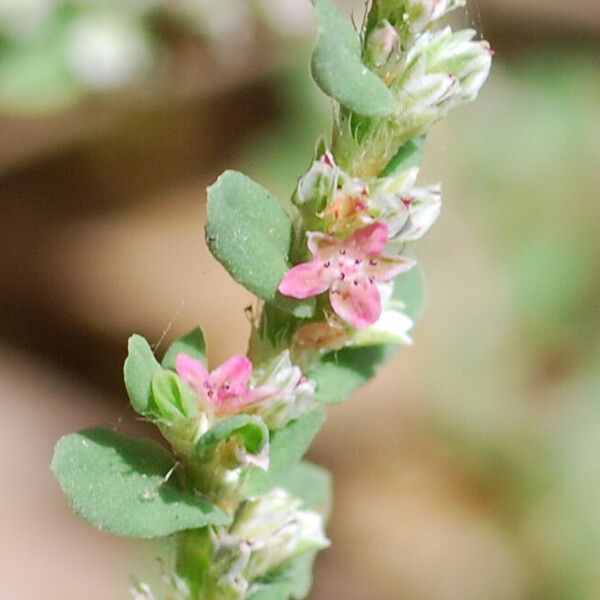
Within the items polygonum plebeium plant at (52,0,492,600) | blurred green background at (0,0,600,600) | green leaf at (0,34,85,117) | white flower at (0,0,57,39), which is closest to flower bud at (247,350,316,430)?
polygonum plebeium plant at (52,0,492,600)

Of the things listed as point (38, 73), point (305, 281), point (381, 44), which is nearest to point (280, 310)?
point (305, 281)

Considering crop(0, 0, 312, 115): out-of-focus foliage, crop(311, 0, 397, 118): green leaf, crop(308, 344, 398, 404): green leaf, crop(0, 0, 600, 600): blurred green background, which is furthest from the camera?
crop(0, 0, 312, 115): out-of-focus foliage

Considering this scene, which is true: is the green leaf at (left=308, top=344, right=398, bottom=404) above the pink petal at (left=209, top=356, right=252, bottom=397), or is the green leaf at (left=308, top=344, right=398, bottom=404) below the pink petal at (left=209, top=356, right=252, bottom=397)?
below

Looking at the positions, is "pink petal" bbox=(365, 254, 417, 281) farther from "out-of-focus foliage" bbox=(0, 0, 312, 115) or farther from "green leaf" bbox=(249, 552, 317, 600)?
"out-of-focus foliage" bbox=(0, 0, 312, 115)

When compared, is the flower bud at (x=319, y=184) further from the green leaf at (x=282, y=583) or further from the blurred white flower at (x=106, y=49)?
the blurred white flower at (x=106, y=49)

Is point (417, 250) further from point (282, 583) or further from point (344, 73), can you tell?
point (344, 73)

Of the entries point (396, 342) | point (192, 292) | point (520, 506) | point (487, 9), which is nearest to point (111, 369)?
point (192, 292)
